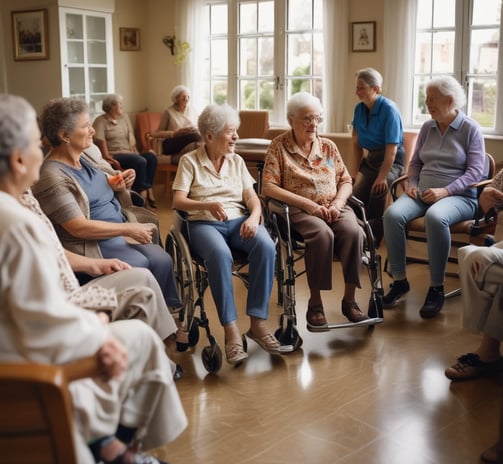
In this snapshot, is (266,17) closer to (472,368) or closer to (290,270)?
(290,270)

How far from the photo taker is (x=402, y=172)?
5.20 m

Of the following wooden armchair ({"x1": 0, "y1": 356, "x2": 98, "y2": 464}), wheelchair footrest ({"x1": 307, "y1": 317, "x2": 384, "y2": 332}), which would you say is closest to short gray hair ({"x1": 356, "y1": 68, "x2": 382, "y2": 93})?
wheelchair footrest ({"x1": 307, "y1": 317, "x2": 384, "y2": 332})

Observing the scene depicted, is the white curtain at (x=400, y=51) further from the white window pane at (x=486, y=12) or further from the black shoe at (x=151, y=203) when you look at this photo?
the black shoe at (x=151, y=203)

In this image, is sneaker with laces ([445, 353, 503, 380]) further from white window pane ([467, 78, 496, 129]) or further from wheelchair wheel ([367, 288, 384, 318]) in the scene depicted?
white window pane ([467, 78, 496, 129])

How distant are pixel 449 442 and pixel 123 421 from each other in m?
1.27

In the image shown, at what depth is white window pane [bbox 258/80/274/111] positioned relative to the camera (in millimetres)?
8312

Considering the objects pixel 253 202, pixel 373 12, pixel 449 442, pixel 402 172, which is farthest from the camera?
pixel 373 12

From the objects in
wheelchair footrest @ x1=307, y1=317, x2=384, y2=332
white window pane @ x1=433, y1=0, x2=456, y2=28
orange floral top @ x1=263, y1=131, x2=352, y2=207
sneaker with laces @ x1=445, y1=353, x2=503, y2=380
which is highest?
white window pane @ x1=433, y1=0, x2=456, y2=28

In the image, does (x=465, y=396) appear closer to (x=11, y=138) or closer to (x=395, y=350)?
Answer: (x=395, y=350)

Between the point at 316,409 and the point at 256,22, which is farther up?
the point at 256,22

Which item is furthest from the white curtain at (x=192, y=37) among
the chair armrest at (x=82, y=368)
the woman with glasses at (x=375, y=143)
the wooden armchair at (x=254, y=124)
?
the chair armrest at (x=82, y=368)

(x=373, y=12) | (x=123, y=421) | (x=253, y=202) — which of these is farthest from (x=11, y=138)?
(x=373, y=12)

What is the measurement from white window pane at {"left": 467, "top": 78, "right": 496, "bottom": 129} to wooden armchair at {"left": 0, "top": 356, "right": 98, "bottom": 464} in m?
5.77

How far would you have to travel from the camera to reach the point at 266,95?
27.5 ft
